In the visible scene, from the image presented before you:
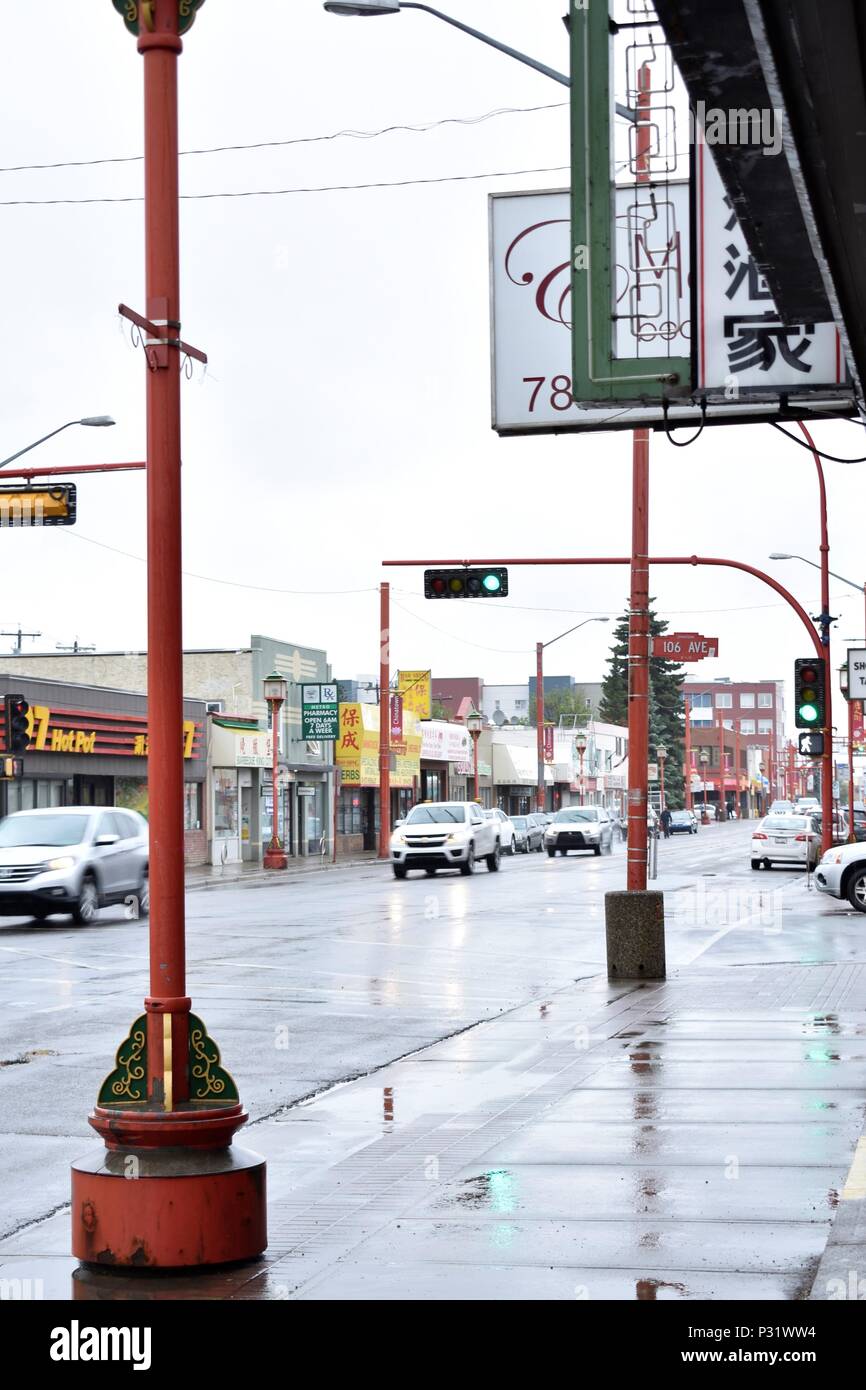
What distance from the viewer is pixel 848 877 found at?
2725 centimetres

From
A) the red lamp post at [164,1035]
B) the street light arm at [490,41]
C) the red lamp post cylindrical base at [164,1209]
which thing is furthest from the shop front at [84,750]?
the red lamp post cylindrical base at [164,1209]

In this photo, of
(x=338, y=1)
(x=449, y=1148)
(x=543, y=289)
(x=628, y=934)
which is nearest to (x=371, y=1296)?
(x=449, y=1148)

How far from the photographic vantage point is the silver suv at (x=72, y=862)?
26234 mm

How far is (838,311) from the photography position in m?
6.66

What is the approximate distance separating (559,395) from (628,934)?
779 centimetres

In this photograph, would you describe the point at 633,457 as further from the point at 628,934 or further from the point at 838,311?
the point at 838,311

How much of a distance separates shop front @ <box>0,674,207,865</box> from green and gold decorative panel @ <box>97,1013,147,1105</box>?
34.7 m

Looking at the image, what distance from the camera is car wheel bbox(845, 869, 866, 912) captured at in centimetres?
2722

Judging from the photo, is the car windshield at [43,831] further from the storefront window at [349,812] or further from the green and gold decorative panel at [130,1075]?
the storefront window at [349,812]

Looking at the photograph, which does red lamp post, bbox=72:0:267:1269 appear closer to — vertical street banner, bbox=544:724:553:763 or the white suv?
the white suv

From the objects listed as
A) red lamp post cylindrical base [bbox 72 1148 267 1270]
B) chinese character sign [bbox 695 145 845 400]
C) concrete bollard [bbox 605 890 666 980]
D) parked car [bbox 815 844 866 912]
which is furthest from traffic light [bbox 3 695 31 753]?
red lamp post cylindrical base [bbox 72 1148 267 1270]

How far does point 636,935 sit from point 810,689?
13599 millimetres

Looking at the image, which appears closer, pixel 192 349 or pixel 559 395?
pixel 192 349

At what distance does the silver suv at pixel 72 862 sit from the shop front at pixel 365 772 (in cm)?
3496
